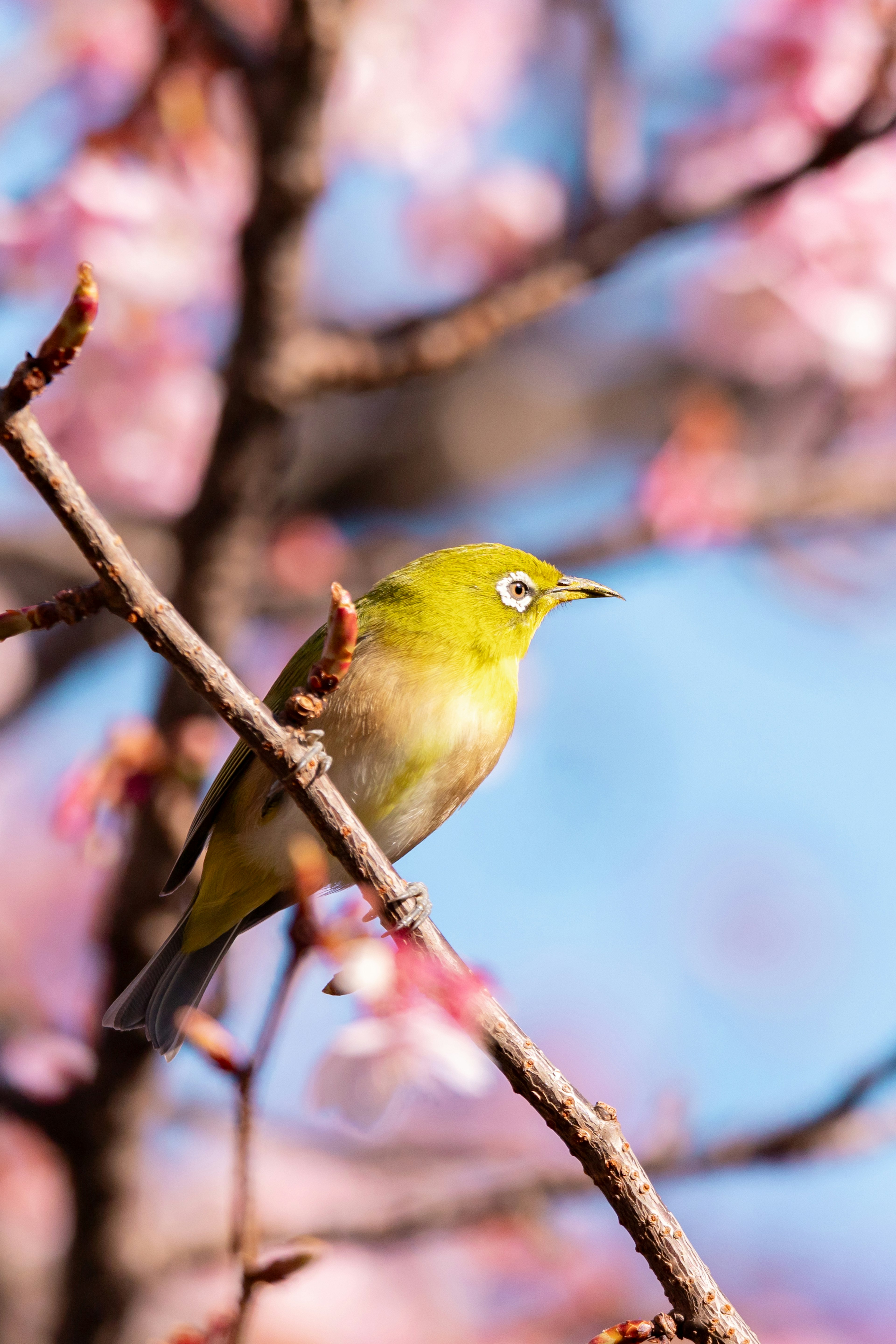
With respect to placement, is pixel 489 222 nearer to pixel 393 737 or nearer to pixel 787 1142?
pixel 393 737

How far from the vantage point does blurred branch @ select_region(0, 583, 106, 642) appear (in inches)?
67.2

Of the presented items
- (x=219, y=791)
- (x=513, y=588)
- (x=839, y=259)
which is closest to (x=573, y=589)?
(x=513, y=588)

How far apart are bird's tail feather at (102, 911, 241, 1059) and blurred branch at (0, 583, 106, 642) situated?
137 cm

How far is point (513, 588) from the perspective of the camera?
307 centimetres

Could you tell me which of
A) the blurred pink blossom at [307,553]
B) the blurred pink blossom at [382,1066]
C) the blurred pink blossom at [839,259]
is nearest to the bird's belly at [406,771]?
the blurred pink blossom at [382,1066]

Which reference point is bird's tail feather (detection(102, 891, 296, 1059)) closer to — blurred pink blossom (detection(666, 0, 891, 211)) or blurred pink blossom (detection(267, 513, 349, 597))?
blurred pink blossom (detection(267, 513, 349, 597))

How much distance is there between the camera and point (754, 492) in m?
4.72

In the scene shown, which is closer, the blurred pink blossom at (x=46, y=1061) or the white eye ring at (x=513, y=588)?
the white eye ring at (x=513, y=588)

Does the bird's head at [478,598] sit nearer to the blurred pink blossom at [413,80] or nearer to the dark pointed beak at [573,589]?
the dark pointed beak at [573,589]

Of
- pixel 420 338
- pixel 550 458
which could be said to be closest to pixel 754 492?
pixel 550 458

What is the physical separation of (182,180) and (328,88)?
1.63m

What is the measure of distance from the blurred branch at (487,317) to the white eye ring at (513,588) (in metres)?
0.65

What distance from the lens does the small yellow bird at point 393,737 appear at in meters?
2.87

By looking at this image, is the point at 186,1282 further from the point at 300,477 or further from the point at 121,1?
the point at 121,1
